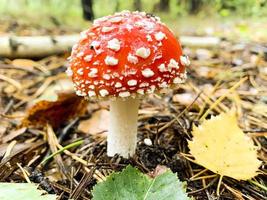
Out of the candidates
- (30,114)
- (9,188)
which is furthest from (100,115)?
(9,188)

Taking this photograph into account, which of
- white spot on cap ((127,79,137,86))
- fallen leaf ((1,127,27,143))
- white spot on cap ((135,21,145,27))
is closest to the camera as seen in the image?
white spot on cap ((127,79,137,86))

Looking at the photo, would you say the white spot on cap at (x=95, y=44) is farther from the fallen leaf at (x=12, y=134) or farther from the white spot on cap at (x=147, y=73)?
the fallen leaf at (x=12, y=134)

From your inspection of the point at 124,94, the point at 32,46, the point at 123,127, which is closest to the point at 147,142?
the point at 123,127

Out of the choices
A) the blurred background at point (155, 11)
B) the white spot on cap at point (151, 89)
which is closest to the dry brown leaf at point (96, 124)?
the white spot on cap at point (151, 89)

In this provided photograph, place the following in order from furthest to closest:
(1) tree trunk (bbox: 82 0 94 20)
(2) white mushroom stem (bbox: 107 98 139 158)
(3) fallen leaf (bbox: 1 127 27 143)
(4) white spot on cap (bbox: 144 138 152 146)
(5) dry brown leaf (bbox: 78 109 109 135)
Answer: (1) tree trunk (bbox: 82 0 94 20) < (5) dry brown leaf (bbox: 78 109 109 135) < (3) fallen leaf (bbox: 1 127 27 143) < (4) white spot on cap (bbox: 144 138 152 146) < (2) white mushroom stem (bbox: 107 98 139 158)

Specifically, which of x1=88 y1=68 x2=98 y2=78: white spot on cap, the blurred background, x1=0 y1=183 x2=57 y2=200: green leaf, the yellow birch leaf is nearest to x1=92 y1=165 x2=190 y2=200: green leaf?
x1=0 y1=183 x2=57 y2=200: green leaf

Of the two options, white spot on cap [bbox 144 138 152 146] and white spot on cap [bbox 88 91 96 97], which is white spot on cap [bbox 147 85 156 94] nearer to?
white spot on cap [bbox 88 91 96 97]

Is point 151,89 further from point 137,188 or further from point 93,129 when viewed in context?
point 93,129
